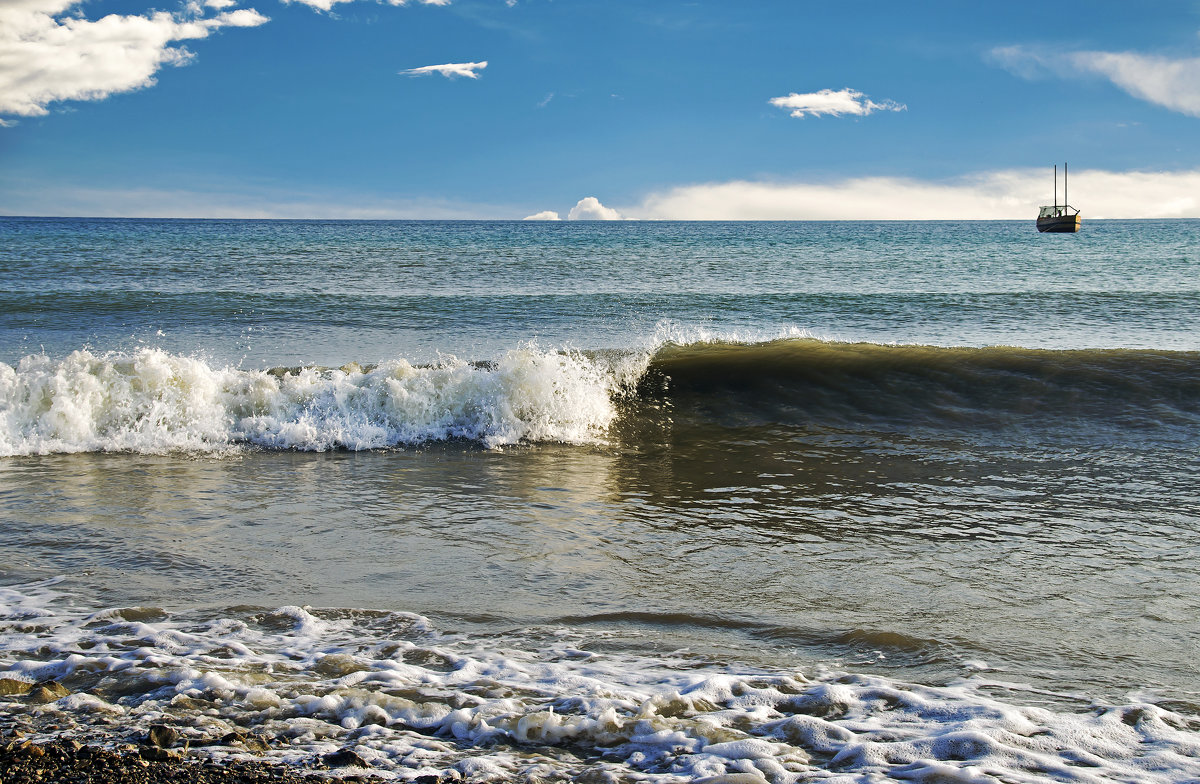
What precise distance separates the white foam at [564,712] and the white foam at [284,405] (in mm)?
5218

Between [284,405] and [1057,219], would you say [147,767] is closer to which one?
[284,405]

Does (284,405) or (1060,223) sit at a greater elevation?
(1060,223)

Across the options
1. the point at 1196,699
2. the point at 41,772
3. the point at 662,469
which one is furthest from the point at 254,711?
the point at 662,469

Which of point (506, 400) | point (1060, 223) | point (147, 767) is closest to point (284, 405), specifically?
point (506, 400)

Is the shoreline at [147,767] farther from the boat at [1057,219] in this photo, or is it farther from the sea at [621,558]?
the boat at [1057,219]

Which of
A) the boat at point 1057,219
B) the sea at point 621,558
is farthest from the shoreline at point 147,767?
the boat at point 1057,219

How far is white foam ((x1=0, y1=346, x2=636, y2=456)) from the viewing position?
914cm

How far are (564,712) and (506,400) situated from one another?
6695 mm

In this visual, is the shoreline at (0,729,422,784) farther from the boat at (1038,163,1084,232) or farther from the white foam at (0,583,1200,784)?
the boat at (1038,163,1084,232)

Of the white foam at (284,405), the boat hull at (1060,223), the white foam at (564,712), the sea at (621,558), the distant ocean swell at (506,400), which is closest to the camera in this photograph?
the white foam at (564,712)

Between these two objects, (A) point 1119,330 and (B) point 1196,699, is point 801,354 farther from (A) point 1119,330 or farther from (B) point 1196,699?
(B) point 1196,699

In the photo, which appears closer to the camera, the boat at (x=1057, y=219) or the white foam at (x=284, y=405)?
the white foam at (x=284, y=405)

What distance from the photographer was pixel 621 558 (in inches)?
209

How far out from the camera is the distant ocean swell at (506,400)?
30.4 feet
